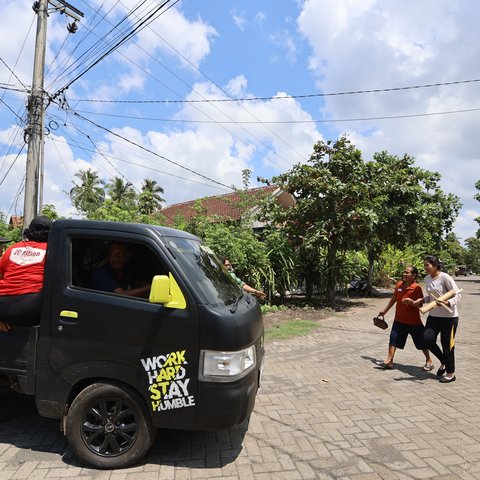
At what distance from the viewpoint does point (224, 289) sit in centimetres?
372

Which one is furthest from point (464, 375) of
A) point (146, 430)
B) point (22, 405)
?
point (22, 405)

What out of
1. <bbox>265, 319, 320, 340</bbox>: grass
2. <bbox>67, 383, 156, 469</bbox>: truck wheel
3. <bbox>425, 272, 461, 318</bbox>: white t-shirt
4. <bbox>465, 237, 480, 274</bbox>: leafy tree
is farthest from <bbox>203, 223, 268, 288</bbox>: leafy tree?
<bbox>465, 237, 480, 274</bbox>: leafy tree

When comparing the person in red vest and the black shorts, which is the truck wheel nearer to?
the person in red vest

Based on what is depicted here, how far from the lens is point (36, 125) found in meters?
11.0

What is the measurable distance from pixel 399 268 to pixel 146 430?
76.4 ft

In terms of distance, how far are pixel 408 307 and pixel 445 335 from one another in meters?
0.65

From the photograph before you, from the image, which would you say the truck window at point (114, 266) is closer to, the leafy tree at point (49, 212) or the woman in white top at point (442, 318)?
the woman in white top at point (442, 318)

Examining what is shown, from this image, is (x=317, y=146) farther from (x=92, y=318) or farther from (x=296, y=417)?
(x=92, y=318)

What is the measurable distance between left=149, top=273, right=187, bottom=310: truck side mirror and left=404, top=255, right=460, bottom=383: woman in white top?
3913 millimetres

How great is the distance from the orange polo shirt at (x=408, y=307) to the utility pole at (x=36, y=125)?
9.21 meters

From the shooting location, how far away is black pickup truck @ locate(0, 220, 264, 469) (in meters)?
3.06

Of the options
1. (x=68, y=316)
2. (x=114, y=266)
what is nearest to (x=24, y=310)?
(x=68, y=316)

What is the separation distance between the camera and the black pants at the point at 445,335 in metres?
5.52

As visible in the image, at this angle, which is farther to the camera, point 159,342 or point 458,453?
point 458,453
